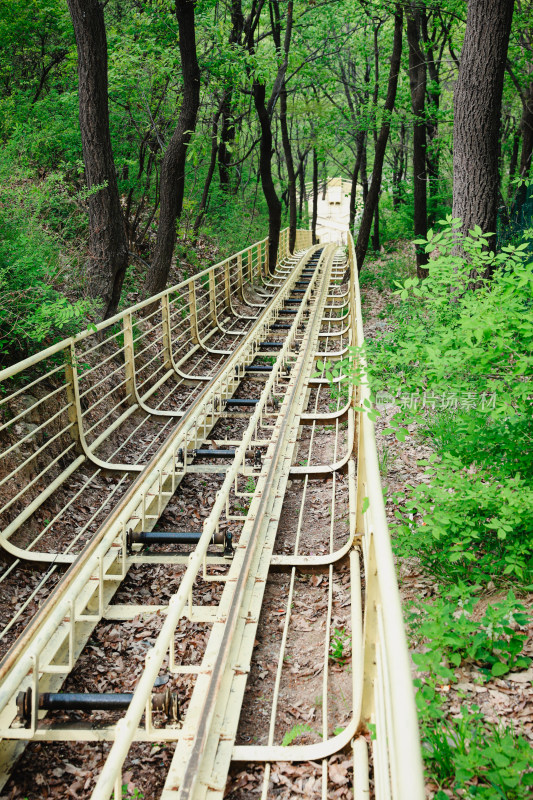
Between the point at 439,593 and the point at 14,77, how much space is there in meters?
15.2

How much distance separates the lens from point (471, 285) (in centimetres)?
711

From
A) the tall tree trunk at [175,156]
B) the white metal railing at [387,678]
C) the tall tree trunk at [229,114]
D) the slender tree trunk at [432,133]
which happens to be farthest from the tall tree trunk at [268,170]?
the white metal railing at [387,678]

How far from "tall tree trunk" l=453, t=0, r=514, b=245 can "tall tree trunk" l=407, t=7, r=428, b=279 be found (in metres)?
6.55

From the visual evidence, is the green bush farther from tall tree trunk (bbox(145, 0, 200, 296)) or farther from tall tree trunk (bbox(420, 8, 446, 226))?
tall tree trunk (bbox(420, 8, 446, 226))

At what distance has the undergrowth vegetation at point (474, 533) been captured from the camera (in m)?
2.63

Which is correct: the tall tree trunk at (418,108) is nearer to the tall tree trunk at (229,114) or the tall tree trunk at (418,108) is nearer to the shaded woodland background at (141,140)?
the shaded woodland background at (141,140)

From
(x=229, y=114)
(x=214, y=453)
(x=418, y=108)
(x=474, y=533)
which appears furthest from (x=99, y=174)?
(x=229, y=114)

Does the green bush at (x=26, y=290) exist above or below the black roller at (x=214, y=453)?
above

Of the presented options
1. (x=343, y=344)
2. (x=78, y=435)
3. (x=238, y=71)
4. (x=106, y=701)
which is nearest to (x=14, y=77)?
(x=238, y=71)

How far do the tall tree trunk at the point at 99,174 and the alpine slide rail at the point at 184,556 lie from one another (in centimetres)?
76

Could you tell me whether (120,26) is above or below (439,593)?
above

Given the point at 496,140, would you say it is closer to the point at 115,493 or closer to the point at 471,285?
the point at 471,285

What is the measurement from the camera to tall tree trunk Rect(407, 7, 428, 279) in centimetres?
1422

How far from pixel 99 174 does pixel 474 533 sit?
7.42 metres
